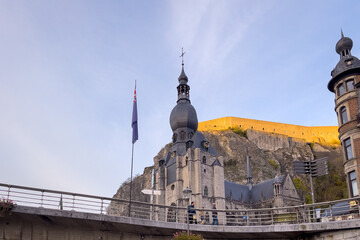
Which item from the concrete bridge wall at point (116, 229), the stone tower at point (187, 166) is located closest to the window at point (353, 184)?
the concrete bridge wall at point (116, 229)

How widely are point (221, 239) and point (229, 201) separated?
47.6m

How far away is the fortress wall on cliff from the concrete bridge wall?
9232 cm

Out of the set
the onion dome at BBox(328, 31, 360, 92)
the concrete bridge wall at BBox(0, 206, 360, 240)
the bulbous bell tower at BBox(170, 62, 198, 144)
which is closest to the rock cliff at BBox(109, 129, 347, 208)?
the bulbous bell tower at BBox(170, 62, 198, 144)

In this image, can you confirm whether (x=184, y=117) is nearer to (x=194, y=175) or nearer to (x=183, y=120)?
(x=183, y=120)

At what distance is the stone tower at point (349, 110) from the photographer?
87.8 feet

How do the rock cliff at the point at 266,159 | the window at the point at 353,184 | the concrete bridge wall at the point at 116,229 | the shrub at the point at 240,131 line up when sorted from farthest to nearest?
1. the shrub at the point at 240,131
2. the rock cliff at the point at 266,159
3. the window at the point at 353,184
4. the concrete bridge wall at the point at 116,229

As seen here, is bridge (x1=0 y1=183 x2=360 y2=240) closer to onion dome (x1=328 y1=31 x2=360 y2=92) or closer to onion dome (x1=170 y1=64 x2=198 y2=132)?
onion dome (x1=328 y1=31 x2=360 y2=92)

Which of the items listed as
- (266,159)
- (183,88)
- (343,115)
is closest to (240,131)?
(266,159)

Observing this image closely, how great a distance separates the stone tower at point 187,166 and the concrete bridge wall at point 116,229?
1500 inches

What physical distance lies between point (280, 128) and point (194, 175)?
210 feet

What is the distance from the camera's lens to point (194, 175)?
6003 cm

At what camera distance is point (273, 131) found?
116750 mm

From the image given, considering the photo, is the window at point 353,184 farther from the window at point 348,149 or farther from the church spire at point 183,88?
the church spire at point 183,88

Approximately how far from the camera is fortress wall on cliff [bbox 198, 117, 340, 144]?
→ 11391 cm
